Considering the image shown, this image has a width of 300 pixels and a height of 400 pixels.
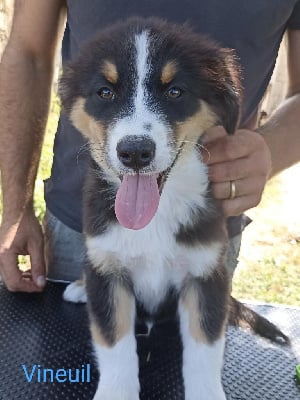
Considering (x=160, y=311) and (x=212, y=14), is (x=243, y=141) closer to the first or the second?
(x=212, y=14)

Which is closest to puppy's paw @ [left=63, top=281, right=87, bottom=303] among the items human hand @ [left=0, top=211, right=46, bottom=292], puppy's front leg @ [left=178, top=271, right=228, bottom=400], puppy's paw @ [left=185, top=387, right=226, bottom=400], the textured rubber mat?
the textured rubber mat

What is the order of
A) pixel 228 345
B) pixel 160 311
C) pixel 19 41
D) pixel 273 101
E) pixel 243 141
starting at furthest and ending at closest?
1. pixel 273 101
2. pixel 19 41
3. pixel 228 345
4. pixel 160 311
5. pixel 243 141

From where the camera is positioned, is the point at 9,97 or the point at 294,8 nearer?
the point at 294,8

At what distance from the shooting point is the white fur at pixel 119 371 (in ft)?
5.99

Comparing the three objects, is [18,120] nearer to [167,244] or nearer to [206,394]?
Result: [167,244]

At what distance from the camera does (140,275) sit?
198 centimetres

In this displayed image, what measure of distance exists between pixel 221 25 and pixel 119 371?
129cm

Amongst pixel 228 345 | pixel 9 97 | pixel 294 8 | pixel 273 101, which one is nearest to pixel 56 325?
pixel 228 345

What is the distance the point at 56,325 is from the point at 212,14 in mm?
1349

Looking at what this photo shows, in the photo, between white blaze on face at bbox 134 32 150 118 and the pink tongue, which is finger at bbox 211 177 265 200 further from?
white blaze on face at bbox 134 32 150 118

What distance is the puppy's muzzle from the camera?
158cm

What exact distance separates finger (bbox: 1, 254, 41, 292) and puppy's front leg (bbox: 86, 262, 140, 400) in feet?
1.84

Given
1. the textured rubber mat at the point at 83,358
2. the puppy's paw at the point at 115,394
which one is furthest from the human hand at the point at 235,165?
the puppy's paw at the point at 115,394

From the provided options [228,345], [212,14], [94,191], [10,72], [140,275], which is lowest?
[228,345]
